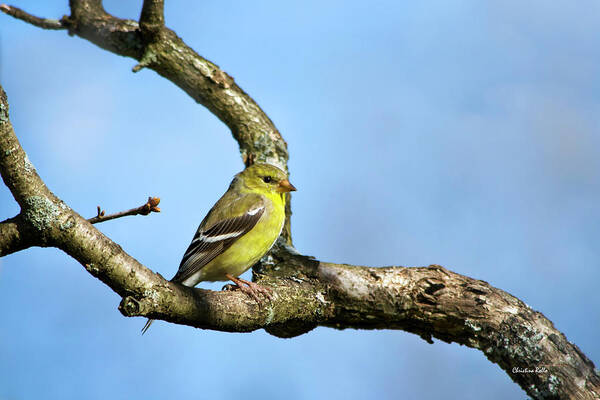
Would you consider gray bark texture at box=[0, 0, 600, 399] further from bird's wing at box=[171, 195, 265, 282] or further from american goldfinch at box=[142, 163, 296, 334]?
bird's wing at box=[171, 195, 265, 282]

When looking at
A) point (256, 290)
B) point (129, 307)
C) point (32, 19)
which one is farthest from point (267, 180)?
point (32, 19)

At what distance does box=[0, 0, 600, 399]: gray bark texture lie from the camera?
2.82 meters

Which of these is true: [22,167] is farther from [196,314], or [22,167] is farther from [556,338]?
[556,338]

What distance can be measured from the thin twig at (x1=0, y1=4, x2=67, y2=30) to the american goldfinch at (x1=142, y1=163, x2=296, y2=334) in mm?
3255

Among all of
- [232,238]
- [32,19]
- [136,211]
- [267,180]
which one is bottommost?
[136,211]

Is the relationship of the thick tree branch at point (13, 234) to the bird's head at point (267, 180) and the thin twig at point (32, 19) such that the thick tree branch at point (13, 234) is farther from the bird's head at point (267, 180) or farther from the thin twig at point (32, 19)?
the thin twig at point (32, 19)

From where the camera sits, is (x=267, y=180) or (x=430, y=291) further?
(x=267, y=180)

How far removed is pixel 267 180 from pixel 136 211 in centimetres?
286

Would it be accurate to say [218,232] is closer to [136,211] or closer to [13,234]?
[136,211]

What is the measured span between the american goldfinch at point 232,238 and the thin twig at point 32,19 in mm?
3255

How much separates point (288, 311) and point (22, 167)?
2179 millimetres

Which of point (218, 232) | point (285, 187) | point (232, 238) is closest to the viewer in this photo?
point (232, 238)

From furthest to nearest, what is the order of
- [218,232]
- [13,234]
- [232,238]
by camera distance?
[218,232]
[232,238]
[13,234]

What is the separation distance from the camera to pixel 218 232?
512 cm
